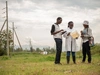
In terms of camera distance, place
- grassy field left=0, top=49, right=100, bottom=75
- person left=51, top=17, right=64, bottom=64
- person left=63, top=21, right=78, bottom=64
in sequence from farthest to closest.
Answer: person left=63, top=21, right=78, bottom=64
person left=51, top=17, right=64, bottom=64
grassy field left=0, top=49, right=100, bottom=75

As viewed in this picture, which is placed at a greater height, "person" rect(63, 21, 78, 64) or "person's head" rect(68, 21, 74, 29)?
"person's head" rect(68, 21, 74, 29)

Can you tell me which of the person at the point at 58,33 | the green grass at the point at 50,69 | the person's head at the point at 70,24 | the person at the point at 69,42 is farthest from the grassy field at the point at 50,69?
the person's head at the point at 70,24

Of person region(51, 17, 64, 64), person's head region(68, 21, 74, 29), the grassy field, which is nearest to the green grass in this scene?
the grassy field

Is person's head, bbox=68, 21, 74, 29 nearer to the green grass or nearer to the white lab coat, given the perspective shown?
the white lab coat

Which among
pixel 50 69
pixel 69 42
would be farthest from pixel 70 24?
pixel 50 69

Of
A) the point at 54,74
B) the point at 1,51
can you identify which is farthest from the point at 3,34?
the point at 54,74

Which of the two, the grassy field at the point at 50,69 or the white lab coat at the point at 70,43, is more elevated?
the white lab coat at the point at 70,43

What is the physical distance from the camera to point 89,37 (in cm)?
1086

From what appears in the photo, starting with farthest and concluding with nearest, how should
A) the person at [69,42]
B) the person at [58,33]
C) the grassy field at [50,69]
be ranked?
the person at [69,42], the person at [58,33], the grassy field at [50,69]

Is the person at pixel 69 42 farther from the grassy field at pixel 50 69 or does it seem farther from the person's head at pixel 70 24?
the grassy field at pixel 50 69

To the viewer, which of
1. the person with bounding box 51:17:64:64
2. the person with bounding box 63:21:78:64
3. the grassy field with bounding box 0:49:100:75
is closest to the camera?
the grassy field with bounding box 0:49:100:75

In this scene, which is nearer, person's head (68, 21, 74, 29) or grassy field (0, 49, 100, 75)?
grassy field (0, 49, 100, 75)

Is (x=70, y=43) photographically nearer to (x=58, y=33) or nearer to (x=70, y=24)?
(x=58, y=33)

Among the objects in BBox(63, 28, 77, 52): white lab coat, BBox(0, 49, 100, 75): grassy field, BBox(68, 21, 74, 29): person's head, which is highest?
BBox(68, 21, 74, 29): person's head
